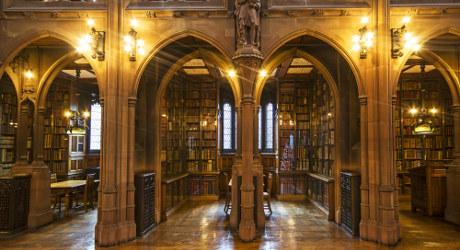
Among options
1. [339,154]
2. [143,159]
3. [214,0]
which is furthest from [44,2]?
[339,154]

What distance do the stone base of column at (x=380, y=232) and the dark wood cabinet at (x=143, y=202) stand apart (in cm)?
397

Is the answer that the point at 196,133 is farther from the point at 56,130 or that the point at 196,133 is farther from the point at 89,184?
the point at 56,130

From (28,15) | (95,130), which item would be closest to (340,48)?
(28,15)

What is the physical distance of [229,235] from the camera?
18.9 feet

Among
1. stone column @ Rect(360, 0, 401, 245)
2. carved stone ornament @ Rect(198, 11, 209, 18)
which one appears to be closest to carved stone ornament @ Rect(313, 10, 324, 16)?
stone column @ Rect(360, 0, 401, 245)

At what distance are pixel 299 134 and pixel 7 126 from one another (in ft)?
28.6

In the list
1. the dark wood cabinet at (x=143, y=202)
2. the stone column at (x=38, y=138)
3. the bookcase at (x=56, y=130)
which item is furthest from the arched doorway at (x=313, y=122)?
the bookcase at (x=56, y=130)

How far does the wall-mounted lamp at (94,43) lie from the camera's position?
17.6 ft

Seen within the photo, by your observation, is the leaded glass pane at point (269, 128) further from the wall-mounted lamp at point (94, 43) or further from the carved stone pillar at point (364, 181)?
the wall-mounted lamp at point (94, 43)

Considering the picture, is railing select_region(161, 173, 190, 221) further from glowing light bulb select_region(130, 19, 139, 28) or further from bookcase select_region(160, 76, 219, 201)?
glowing light bulb select_region(130, 19, 139, 28)

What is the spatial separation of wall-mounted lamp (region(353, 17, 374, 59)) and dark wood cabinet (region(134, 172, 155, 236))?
15.1 feet

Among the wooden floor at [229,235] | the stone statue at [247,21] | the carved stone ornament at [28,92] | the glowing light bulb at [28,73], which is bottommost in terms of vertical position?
the wooden floor at [229,235]

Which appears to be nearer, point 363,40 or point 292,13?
point 363,40

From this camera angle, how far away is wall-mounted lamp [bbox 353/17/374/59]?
5301 mm
